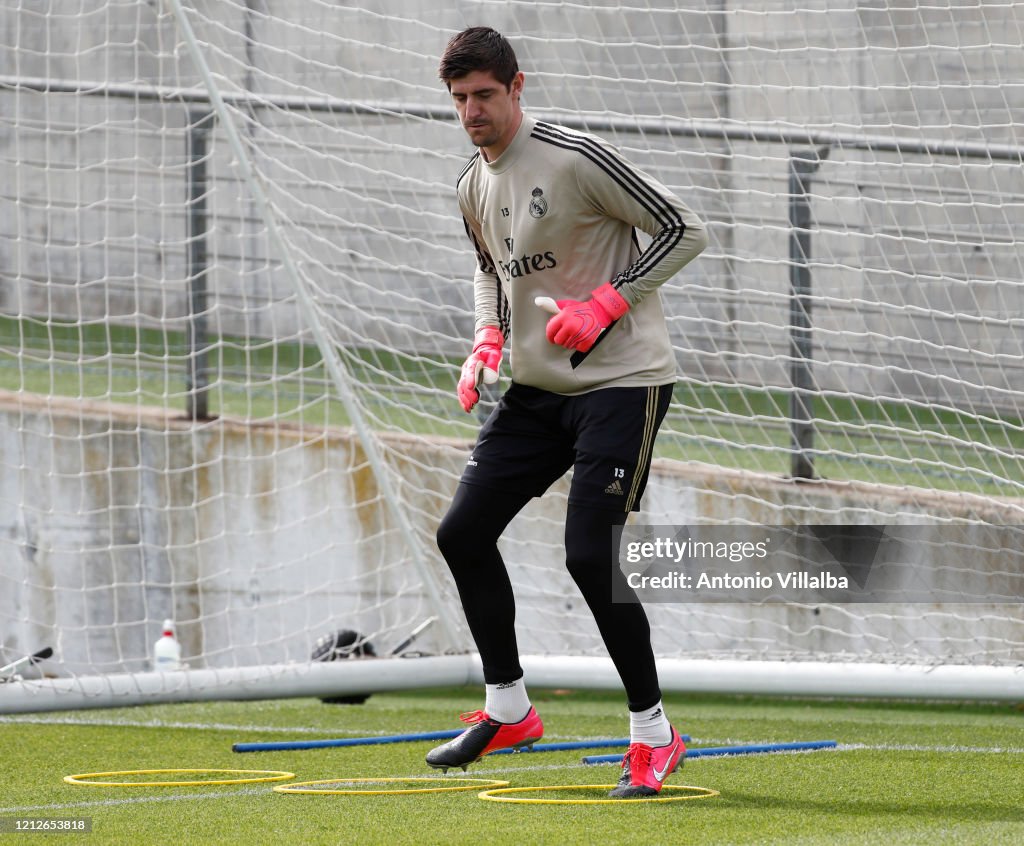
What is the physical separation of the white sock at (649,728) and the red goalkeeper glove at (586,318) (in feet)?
2.71

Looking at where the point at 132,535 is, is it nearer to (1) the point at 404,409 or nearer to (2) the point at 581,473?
(1) the point at 404,409

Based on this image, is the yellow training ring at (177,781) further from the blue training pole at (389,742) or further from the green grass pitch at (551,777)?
the blue training pole at (389,742)

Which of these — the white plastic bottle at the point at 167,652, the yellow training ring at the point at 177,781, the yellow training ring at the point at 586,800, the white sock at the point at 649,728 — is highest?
the white sock at the point at 649,728

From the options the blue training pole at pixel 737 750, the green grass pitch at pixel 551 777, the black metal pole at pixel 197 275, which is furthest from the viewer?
the black metal pole at pixel 197 275

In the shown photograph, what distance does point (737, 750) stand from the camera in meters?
4.30

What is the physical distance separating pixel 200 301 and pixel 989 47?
3747 millimetres

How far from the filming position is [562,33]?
21.0 feet

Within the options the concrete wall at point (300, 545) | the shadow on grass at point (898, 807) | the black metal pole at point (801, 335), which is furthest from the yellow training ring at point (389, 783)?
the black metal pole at point (801, 335)

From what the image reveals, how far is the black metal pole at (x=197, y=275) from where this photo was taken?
267 inches

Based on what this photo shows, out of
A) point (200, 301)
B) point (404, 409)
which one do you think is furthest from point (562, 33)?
point (200, 301)

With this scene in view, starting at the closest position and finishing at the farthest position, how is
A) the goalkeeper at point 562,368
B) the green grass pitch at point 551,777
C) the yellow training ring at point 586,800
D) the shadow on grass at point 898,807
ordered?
the green grass pitch at point 551,777 → the shadow on grass at point 898,807 → the yellow training ring at point 586,800 → the goalkeeper at point 562,368

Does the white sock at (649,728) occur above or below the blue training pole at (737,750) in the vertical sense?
above

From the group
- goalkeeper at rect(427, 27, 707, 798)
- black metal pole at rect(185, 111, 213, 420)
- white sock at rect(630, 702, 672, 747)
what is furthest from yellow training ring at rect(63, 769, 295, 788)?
black metal pole at rect(185, 111, 213, 420)

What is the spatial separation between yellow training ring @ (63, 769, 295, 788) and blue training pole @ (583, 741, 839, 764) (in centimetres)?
83
